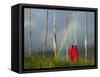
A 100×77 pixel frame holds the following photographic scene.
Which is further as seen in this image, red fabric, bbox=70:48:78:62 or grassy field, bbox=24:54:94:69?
red fabric, bbox=70:48:78:62

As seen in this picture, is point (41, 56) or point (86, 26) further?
point (86, 26)

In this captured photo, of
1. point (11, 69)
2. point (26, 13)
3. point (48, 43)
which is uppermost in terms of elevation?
point (26, 13)

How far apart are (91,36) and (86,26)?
128 mm

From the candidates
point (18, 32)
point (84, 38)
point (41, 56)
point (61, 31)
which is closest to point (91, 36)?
point (84, 38)

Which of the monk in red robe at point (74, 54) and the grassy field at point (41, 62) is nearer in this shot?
the grassy field at point (41, 62)

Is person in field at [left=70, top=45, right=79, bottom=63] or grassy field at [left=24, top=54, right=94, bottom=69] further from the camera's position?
person in field at [left=70, top=45, right=79, bottom=63]

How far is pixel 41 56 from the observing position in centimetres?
305

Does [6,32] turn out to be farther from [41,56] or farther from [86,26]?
[86,26]

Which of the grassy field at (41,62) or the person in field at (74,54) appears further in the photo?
the person in field at (74,54)

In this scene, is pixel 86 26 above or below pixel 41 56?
above

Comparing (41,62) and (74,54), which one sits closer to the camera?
(41,62)

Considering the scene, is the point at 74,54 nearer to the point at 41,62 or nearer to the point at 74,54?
the point at 74,54

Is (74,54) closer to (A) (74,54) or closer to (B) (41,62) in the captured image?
(A) (74,54)

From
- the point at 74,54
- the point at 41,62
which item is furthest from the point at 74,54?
the point at 41,62
